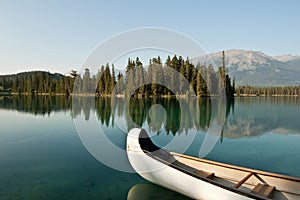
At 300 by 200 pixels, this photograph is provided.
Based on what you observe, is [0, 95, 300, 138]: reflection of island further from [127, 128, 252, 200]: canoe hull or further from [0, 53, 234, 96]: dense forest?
[127, 128, 252, 200]: canoe hull

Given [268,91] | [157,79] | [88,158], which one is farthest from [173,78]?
[268,91]

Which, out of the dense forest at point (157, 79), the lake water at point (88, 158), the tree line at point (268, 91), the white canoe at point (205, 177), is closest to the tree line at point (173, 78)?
the dense forest at point (157, 79)

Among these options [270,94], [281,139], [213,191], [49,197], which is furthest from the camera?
[270,94]

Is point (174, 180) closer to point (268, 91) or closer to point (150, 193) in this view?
point (150, 193)

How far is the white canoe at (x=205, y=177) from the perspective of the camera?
20.4ft

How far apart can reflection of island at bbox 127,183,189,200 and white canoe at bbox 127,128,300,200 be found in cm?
21

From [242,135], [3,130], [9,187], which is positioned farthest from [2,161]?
[242,135]

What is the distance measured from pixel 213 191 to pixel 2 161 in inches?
362

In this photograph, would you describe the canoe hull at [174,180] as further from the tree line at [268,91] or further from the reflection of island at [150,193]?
the tree line at [268,91]

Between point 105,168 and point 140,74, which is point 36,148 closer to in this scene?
point 105,168

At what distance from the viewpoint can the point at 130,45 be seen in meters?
10.1

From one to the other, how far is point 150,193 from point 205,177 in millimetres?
1738

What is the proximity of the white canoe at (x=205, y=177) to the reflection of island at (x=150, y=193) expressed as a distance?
208 millimetres

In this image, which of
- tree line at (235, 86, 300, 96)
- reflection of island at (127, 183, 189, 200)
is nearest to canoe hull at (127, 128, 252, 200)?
reflection of island at (127, 183, 189, 200)
